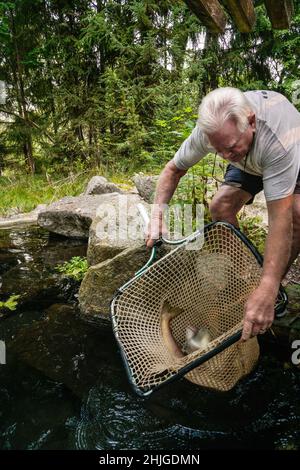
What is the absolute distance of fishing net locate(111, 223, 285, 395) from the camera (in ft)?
6.20

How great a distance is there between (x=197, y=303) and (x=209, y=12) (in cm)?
164

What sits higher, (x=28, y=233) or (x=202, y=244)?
(x=202, y=244)

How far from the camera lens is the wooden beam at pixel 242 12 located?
1328mm

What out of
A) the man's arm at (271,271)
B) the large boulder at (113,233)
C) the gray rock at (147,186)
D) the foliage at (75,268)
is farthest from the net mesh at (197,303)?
the gray rock at (147,186)

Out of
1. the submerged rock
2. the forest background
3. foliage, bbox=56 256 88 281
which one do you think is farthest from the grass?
the submerged rock

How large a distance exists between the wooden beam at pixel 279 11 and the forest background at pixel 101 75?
565cm

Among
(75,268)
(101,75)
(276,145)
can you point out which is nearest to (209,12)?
(276,145)

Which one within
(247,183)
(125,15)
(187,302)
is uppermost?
(125,15)

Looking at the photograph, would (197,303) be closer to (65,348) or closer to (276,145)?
(65,348)

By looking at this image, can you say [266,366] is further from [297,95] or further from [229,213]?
[297,95]

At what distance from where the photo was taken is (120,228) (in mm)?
3182

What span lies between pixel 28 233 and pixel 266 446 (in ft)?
14.3

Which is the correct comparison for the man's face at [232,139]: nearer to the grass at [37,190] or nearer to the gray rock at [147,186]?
the gray rock at [147,186]
